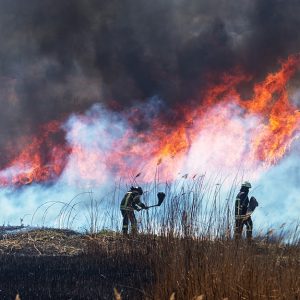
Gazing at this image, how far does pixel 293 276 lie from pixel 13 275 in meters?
5.23

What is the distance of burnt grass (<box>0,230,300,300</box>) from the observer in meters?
6.43

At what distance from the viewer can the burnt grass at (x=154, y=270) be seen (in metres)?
6.43

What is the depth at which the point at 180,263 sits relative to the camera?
7.29m

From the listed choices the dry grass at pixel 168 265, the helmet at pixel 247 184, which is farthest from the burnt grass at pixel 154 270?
the helmet at pixel 247 184

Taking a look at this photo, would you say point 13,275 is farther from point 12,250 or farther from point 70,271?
point 12,250

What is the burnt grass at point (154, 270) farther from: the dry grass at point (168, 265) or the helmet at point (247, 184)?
the helmet at point (247, 184)

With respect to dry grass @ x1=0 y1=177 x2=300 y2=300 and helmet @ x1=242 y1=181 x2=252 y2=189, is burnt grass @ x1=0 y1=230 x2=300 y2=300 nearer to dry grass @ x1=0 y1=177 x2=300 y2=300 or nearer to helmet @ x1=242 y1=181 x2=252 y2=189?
dry grass @ x1=0 y1=177 x2=300 y2=300

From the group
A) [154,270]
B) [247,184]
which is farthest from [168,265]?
[247,184]

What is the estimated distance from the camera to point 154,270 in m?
9.58

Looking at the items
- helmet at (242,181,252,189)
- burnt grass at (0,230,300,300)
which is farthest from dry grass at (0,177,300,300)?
helmet at (242,181,252,189)

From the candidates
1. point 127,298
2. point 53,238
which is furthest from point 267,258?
point 53,238

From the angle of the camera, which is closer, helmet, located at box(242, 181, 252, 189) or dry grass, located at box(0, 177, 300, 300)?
dry grass, located at box(0, 177, 300, 300)

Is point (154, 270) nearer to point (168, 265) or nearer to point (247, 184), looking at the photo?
point (168, 265)

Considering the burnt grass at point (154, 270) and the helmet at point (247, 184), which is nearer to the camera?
the burnt grass at point (154, 270)
